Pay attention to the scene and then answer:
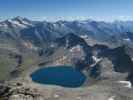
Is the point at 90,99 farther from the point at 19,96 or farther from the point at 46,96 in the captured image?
the point at 19,96

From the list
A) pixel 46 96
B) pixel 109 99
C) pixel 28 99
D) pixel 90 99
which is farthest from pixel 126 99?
pixel 28 99

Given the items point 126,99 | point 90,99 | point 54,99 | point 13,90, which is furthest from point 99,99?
point 13,90

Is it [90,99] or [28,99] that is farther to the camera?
[90,99]

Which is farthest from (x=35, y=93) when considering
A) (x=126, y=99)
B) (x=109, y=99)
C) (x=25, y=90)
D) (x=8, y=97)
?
(x=126, y=99)

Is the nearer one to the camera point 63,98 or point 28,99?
point 28,99

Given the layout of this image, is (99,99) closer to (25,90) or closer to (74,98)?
(74,98)

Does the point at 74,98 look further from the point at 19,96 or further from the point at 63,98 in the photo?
the point at 19,96

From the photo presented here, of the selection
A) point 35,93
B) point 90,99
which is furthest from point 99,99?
point 35,93

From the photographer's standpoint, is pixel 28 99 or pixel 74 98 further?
pixel 74 98
